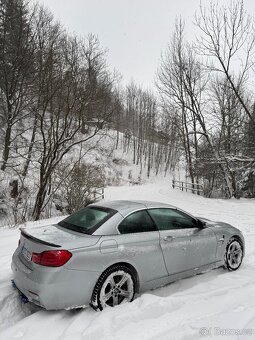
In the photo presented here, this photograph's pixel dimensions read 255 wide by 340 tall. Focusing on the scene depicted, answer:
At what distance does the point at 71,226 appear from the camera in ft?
13.6

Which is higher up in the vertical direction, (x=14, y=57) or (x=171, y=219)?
(x=14, y=57)

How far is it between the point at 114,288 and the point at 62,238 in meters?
0.98

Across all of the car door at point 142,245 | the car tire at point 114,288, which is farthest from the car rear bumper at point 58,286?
the car door at point 142,245

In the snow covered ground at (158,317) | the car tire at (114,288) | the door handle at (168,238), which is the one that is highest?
the door handle at (168,238)

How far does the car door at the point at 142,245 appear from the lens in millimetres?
3730

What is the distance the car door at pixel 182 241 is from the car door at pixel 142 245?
138 mm

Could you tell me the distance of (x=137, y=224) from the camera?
4.07m

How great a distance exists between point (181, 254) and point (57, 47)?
→ 36.4 feet

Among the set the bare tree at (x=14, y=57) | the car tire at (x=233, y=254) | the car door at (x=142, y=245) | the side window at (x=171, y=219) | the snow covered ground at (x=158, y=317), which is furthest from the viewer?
the bare tree at (x=14, y=57)

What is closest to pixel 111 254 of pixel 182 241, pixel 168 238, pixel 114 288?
pixel 114 288

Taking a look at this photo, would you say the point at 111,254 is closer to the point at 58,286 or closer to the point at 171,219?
the point at 58,286

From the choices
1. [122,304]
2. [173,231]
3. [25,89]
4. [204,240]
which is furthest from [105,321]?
[25,89]

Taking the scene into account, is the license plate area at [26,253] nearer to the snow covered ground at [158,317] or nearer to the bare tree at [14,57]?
the snow covered ground at [158,317]

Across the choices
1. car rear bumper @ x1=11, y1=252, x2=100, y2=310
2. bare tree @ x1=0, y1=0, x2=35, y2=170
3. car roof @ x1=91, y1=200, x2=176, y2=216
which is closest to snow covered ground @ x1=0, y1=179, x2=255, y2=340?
car rear bumper @ x1=11, y1=252, x2=100, y2=310
